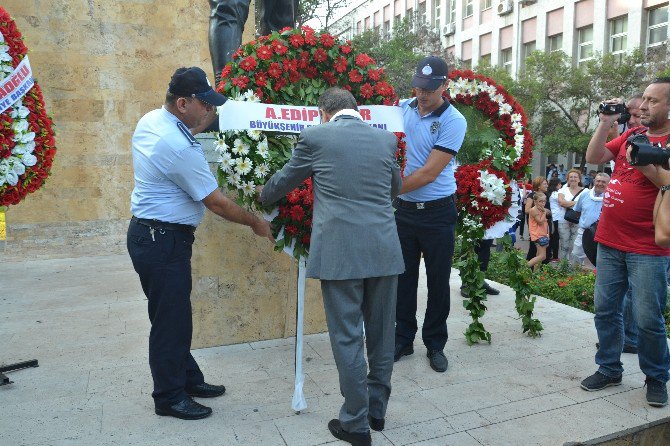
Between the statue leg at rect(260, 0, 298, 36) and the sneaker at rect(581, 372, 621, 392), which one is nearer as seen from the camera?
the sneaker at rect(581, 372, 621, 392)

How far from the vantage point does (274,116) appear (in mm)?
3795

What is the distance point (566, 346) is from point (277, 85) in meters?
3.23

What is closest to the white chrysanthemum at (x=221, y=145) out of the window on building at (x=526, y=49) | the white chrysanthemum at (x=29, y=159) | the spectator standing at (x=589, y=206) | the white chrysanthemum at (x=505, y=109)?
the white chrysanthemum at (x=29, y=159)

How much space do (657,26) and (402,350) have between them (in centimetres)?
2499

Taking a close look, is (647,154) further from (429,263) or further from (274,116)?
(274,116)

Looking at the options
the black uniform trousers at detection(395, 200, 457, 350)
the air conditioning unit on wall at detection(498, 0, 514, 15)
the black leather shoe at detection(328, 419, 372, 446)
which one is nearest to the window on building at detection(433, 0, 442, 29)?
the air conditioning unit on wall at detection(498, 0, 514, 15)

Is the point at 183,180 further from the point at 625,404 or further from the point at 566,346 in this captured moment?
the point at 566,346

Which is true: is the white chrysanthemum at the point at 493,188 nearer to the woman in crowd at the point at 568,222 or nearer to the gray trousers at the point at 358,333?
the gray trousers at the point at 358,333

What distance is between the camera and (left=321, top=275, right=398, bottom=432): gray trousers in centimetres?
323

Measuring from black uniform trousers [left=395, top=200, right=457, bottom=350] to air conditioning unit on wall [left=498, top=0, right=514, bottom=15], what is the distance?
32.9 meters

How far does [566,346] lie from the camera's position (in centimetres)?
504

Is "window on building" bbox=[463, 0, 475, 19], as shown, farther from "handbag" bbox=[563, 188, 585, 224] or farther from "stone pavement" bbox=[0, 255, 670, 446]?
"stone pavement" bbox=[0, 255, 670, 446]

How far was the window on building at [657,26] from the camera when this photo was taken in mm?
23859

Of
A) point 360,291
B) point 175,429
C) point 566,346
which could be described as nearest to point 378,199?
point 360,291
